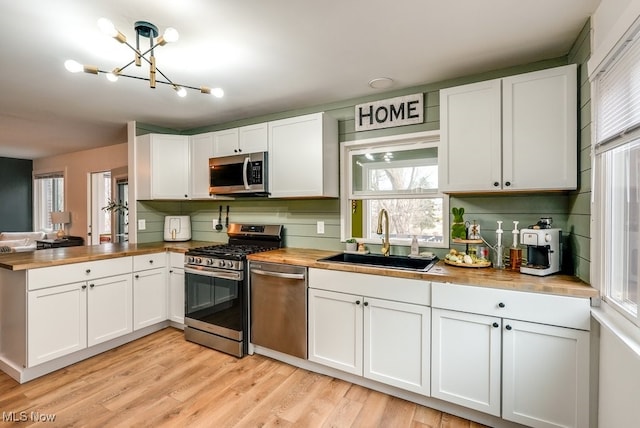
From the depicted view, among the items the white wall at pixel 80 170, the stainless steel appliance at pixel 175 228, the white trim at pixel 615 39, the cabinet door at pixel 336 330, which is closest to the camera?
the white trim at pixel 615 39

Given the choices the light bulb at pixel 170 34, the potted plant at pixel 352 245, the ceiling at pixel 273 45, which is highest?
the ceiling at pixel 273 45

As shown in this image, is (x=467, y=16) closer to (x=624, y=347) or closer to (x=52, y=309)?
(x=624, y=347)

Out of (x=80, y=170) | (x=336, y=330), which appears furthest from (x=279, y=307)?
(x=80, y=170)

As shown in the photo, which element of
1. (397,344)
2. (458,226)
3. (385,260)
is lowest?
(397,344)

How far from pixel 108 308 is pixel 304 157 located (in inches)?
86.0

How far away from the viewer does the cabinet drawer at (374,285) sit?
2.05 meters

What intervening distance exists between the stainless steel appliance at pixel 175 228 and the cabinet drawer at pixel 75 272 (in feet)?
2.83

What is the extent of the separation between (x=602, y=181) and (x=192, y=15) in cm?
226

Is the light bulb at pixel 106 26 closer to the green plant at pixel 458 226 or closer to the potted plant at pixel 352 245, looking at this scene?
the potted plant at pixel 352 245

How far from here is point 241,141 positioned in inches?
127

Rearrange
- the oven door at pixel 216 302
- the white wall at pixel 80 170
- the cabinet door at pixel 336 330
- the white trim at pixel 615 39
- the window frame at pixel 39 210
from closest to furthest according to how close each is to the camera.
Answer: the white trim at pixel 615 39 → the cabinet door at pixel 336 330 → the oven door at pixel 216 302 → the white wall at pixel 80 170 → the window frame at pixel 39 210

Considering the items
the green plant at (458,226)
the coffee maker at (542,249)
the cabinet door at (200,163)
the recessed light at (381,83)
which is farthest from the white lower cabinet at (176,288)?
the coffee maker at (542,249)

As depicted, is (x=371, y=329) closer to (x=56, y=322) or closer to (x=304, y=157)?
(x=304, y=157)

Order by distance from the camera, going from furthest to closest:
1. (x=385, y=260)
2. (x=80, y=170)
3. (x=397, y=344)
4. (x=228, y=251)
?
(x=80, y=170) → (x=228, y=251) → (x=385, y=260) → (x=397, y=344)
